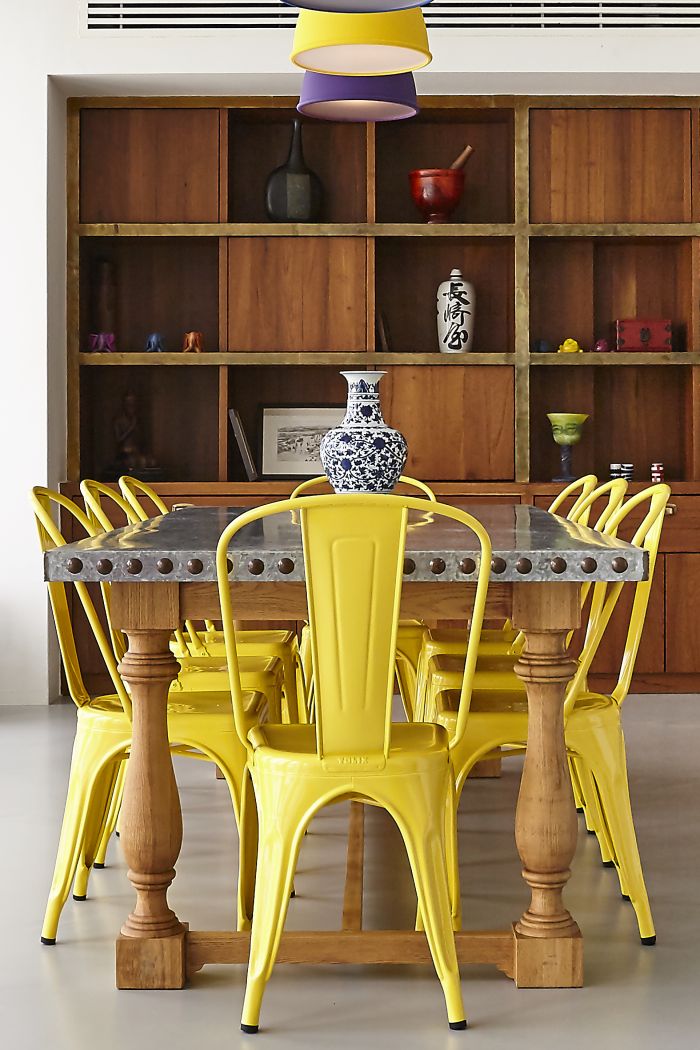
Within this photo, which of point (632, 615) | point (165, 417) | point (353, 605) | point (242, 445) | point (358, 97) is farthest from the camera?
point (165, 417)

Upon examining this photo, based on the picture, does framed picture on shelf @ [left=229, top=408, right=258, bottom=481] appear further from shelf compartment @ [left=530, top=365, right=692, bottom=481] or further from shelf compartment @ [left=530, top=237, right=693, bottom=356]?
shelf compartment @ [left=530, top=237, right=693, bottom=356]

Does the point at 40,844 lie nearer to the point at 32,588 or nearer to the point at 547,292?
the point at 32,588

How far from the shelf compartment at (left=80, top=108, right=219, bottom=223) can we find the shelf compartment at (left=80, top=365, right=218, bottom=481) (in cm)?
72

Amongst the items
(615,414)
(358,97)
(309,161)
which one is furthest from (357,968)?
(309,161)

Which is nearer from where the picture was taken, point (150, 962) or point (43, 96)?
point (150, 962)

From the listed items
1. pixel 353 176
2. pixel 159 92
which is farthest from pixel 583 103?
pixel 159 92

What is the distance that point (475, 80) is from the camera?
5.25 meters

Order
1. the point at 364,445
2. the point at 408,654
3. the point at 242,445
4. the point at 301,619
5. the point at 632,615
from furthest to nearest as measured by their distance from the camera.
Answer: the point at 242,445 < the point at 408,654 < the point at 364,445 < the point at 632,615 < the point at 301,619

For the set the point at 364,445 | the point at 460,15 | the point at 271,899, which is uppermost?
the point at 460,15

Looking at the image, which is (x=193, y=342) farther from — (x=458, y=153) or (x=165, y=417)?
(x=458, y=153)

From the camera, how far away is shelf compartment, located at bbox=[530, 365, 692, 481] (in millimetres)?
5805

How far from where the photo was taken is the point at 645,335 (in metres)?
5.58

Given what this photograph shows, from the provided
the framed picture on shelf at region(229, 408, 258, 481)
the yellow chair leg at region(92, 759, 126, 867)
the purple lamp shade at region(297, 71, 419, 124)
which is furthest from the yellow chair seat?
the framed picture on shelf at region(229, 408, 258, 481)

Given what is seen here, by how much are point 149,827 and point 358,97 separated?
2.05 m
